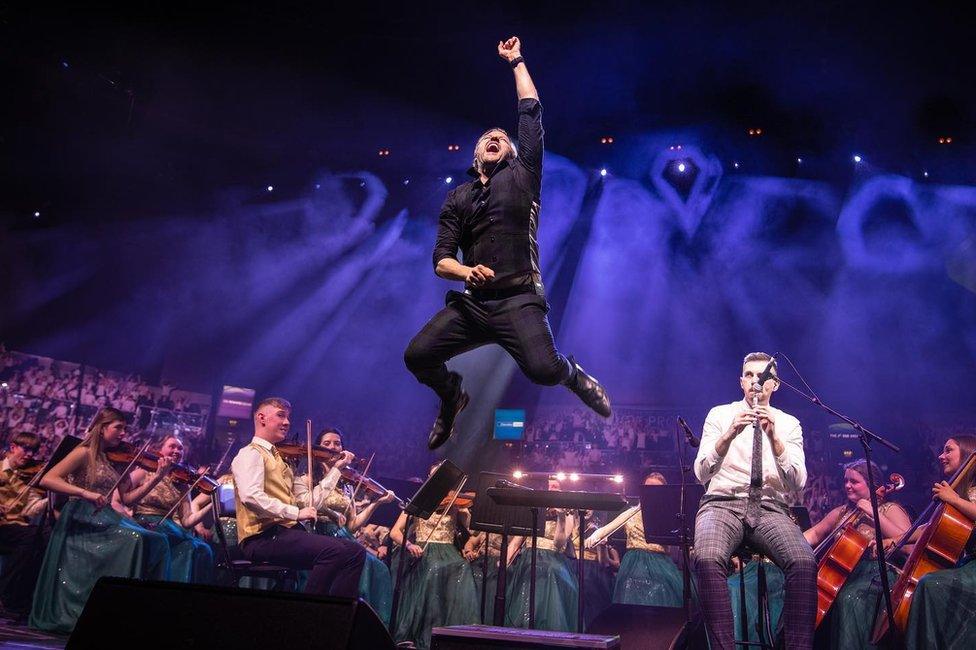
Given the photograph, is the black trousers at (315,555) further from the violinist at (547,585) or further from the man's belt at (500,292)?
the man's belt at (500,292)

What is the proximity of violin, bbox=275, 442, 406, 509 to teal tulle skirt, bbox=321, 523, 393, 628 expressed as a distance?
0.56 metres

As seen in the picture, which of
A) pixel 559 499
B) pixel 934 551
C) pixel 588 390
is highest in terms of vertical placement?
pixel 588 390

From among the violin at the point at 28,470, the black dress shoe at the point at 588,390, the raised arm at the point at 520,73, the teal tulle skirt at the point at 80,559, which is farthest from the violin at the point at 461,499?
the raised arm at the point at 520,73

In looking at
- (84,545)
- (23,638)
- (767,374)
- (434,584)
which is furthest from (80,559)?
(767,374)

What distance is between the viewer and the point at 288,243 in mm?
12359

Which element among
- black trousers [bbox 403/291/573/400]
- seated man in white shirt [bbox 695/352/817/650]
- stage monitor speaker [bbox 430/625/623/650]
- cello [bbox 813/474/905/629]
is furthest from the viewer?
cello [bbox 813/474/905/629]

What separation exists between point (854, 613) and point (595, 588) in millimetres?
3006

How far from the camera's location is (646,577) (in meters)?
6.70

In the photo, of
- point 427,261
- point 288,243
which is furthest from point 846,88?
point 288,243

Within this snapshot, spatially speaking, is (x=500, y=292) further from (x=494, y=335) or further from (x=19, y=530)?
(x=19, y=530)

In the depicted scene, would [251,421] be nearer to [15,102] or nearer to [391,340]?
[391,340]

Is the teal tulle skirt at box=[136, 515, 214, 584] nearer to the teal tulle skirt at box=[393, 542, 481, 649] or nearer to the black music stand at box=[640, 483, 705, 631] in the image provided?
the teal tulle skirt at box=[393, 542, 481, 649]

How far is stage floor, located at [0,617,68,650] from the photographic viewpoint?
4.09 m

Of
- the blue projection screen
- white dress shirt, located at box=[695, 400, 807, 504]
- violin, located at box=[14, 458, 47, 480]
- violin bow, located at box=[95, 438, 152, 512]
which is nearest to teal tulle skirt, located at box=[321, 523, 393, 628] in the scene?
violin bow, located at box=[95, 438, 152, 512]
